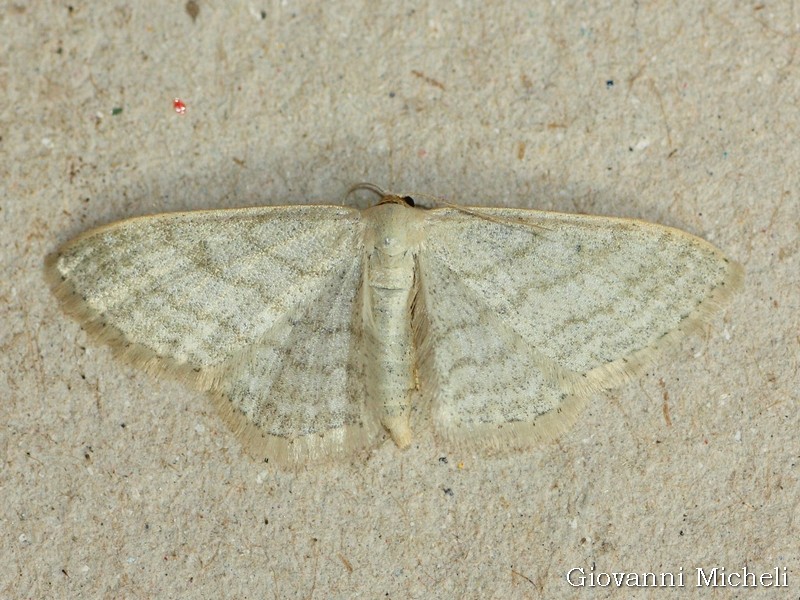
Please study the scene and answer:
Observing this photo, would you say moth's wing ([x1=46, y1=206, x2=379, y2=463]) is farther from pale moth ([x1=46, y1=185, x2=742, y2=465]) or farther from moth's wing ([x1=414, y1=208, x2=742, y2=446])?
moth's wing ([x1=414, y1=208, x2=742, y2=446])

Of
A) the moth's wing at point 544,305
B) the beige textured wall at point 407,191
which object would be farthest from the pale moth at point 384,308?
the beige textured wall at point 407,191

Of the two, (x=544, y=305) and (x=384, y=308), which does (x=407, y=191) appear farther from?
(x=544, y=305)

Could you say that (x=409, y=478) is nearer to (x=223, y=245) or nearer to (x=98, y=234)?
(x=223, y=245)

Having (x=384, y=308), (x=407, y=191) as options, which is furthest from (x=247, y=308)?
(x=407, y=191)

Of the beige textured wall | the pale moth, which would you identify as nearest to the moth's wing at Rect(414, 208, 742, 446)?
the pale moth

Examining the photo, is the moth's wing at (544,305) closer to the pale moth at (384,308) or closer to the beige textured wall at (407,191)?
the pale moth at (384,308)

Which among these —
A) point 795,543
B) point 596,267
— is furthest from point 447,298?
point 795,543

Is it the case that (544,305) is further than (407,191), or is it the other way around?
(407,191)
